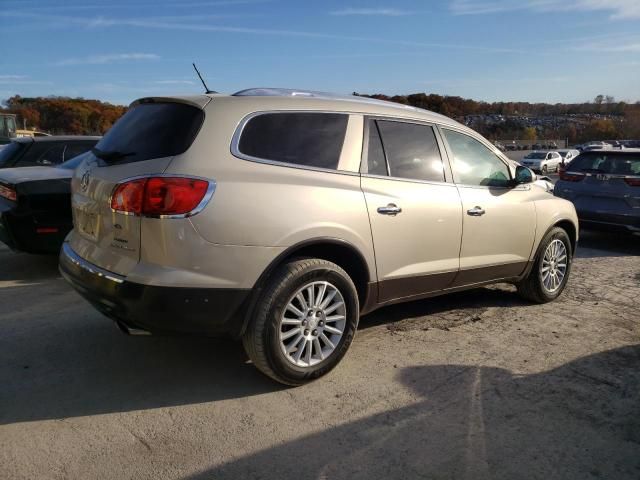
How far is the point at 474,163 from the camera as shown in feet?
15.5

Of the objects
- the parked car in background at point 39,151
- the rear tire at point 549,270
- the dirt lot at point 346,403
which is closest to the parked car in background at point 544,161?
the rear tire at point 549,270

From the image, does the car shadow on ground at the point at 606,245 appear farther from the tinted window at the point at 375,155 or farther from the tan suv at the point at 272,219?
the tinted window at the point at 375,155

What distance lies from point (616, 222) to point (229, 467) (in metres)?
7.64

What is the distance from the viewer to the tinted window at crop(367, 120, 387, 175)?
3.91 m

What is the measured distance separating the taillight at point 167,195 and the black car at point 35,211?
3.19 m

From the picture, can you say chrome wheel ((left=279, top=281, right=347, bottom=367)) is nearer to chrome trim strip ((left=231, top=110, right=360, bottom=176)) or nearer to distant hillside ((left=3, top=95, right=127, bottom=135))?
chrome trim strip ((left=231, top=110, right=360, bottom=176))

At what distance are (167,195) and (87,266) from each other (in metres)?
0.82

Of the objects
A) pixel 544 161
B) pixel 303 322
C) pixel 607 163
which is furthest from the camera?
pixel 544 161

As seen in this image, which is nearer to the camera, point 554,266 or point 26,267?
point 554,266

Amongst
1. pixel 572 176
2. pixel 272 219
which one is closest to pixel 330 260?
pixel 272 219

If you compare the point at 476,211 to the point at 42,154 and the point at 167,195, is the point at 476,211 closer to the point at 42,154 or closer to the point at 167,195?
the point at 167,195

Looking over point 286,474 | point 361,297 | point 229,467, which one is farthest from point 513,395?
point 229,467

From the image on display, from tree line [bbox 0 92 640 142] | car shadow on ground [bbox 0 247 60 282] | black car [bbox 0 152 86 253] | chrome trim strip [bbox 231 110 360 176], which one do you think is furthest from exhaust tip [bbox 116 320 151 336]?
tree line [bbox 0 92 640 142]

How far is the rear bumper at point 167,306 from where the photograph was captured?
119 inches
